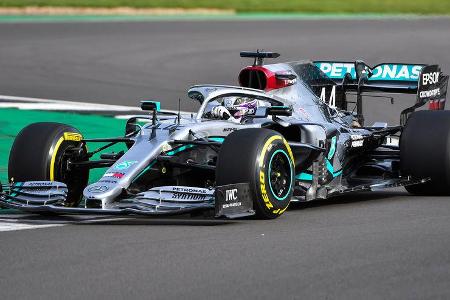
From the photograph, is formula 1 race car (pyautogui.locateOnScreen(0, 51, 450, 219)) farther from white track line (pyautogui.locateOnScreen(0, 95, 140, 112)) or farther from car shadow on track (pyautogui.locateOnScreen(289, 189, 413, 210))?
white track line (pyautogui.locateOnScreen(0, 95, 140, 112))

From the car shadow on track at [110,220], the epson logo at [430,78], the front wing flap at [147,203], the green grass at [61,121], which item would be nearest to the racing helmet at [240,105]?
the car shadow on track at [110,220]

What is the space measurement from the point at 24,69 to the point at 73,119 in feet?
23.6

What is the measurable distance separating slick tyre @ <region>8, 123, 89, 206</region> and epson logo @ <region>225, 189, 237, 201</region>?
193 centimetres

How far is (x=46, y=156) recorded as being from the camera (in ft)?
35.1

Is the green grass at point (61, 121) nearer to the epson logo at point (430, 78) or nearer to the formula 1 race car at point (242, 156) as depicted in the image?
the formula 1 race car at point (242, 156)

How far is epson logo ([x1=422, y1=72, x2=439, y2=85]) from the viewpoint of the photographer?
12.9 meters

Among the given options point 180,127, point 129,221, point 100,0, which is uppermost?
point 100,0

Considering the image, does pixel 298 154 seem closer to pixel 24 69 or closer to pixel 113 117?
pixel 113 117

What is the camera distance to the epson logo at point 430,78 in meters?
12.9

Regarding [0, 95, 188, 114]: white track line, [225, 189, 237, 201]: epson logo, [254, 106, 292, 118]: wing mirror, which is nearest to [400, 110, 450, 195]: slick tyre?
[254, 106, 292, 118]: wing mirror

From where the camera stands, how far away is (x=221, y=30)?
108 feet

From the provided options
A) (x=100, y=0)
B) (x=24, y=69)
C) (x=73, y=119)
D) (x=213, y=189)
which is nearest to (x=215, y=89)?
(x=213, y=189)

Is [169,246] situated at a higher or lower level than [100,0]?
lower

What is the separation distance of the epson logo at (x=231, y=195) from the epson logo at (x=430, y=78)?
403 centimetres
